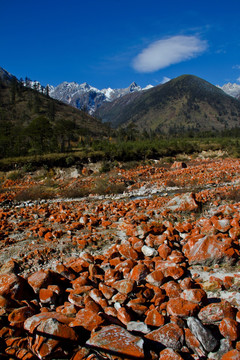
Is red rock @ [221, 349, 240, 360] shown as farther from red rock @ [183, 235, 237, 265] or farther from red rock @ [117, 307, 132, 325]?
red rock @ [183, 235, 237, 265]

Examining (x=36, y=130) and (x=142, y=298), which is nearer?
(x=142, y=298)

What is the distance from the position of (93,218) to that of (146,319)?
509 centimetres

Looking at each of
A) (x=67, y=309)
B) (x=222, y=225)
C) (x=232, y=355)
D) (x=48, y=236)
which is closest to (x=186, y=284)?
(x=232, y=355)

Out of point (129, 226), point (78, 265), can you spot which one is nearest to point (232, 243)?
point (129, 226)

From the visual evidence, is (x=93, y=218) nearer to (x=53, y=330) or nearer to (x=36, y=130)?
(x=53, y=330)

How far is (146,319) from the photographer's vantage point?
3635 mm

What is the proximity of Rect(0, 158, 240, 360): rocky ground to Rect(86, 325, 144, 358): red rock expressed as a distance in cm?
1

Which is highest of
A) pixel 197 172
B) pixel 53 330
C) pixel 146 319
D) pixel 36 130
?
pixel 36 130

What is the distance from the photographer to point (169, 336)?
10.5 ft

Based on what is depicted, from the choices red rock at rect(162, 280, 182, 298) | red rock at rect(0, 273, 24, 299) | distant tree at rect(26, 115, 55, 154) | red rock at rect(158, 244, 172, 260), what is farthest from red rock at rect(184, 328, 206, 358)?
distant tree at rect(26, 115, 55, 154)

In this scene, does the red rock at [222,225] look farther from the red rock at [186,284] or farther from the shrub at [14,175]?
the shrub at [14,175]

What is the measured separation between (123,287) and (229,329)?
1845mm

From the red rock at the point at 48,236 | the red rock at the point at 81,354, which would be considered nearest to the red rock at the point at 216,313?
the red rock at the point at 81,354

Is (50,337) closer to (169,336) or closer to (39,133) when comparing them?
(169,336)
